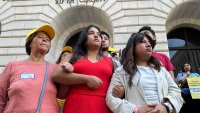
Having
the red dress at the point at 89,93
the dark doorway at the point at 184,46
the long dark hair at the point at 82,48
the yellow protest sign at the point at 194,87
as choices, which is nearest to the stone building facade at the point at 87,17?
the dark doorway at the point at 184,46

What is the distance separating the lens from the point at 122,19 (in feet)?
Result: 44.3

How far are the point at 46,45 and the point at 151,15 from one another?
971 centimetres

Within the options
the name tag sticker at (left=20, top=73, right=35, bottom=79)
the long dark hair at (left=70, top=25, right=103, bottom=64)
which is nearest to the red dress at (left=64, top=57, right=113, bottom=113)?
the long dark hair at (left=70, top=25, right=103, bottom=64)

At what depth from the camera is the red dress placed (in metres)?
3.74

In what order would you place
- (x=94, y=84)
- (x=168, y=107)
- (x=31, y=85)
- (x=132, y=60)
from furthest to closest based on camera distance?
1. (x=132, y=60)
2. (x=31, y=85)
3. (x=94, y=84)
4. (x=168, y=107)

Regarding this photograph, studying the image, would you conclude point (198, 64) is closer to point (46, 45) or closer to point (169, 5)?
point (169, 5)

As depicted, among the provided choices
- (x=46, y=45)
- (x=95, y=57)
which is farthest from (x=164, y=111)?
(x=46, y=45)

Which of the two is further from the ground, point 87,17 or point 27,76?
point 87,17

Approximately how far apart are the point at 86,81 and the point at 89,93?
182 mm

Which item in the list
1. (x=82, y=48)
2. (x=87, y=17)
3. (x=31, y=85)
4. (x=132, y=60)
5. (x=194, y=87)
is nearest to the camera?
(x=31, y=85)

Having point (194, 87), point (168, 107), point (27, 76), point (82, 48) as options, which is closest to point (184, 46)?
point (194, 87)

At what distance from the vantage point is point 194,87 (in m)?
6.58

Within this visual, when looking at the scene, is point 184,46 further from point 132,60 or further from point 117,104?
point 117,104

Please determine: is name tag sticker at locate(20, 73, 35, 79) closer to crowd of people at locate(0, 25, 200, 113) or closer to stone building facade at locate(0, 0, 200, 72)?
crowd of people at locate(0, 25, 200, 113)
